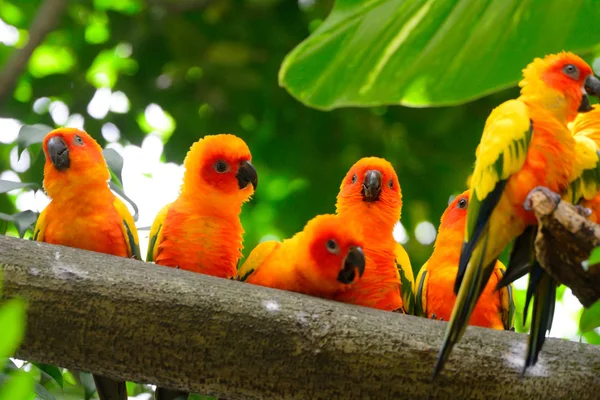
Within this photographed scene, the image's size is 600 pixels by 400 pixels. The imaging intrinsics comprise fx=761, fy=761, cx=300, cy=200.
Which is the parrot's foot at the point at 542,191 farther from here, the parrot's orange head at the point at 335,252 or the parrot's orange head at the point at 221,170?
the parrot's orange head at the point at 221,170

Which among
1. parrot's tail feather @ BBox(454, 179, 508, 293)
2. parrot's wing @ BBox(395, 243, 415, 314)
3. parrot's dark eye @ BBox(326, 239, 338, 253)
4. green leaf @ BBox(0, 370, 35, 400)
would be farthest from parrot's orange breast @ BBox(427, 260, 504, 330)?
green leaf @ BBox(0, 370, 35, 400)

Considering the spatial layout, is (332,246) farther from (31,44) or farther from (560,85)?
(31,44)

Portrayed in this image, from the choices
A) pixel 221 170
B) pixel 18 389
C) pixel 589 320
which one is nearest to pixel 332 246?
pixel 221 170

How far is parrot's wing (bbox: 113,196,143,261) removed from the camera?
2963 mm

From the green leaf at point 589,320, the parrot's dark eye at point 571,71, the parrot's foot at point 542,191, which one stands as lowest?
the green leaf at point 589,320

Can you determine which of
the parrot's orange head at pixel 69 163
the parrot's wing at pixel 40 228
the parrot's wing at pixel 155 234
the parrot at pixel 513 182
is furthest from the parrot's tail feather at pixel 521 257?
the parrot's wing at pixel 40 228

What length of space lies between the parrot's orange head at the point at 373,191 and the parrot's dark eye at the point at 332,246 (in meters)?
0.38

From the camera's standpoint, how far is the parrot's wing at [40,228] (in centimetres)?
294

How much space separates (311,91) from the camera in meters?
2.72

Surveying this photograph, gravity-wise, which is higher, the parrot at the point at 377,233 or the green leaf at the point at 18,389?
the parrot at the point at 377,233

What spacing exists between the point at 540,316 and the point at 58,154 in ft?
6.18

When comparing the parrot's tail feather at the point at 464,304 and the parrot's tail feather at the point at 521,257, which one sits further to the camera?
the parrot's tail feather at the point at 521,257

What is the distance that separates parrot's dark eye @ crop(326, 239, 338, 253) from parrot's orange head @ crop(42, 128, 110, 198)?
0.95 meters

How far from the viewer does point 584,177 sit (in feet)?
6.70
